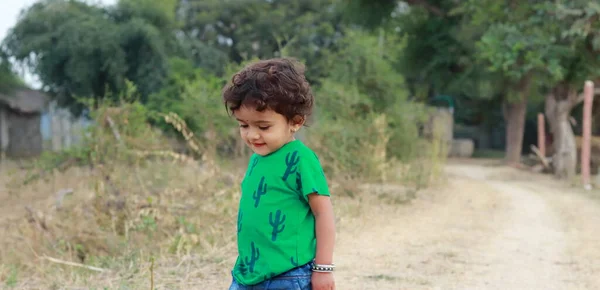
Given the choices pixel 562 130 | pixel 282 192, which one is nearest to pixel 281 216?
pixel 282 192

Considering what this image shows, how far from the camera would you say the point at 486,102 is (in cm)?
2575

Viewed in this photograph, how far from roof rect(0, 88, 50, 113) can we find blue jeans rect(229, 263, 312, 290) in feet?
66.5

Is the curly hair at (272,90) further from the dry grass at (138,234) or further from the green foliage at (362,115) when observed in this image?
the green foliage at (362,115)

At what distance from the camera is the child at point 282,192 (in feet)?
7.39

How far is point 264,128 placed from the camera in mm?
2291

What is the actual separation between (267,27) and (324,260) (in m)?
24.6

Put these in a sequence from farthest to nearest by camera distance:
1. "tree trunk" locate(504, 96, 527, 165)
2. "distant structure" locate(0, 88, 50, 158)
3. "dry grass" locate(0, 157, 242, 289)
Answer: "distant structure" locate(0, 88, 50, 158)
"tree trunk" locate(504, 96, 527, 165)
"dry grass" locate(0, 157, 242, 289)

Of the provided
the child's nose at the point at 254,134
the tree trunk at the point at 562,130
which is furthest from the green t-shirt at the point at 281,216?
the tree trunk at the point at 562,130

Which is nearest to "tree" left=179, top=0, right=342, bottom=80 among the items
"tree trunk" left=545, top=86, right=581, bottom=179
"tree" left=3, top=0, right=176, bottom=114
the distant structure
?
"tree" left=3, top=0, right=176, bottom=114

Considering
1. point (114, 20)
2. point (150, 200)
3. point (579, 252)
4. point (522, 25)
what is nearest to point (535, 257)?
point (579, 252)

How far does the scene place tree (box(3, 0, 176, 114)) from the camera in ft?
63.6

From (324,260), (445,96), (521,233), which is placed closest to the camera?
(324,260)

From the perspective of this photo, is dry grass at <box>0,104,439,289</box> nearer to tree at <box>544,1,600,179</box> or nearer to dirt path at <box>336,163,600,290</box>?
dirt path at <box>336,163,600,290</box>

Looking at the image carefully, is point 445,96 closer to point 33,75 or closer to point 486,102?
point 486,102
